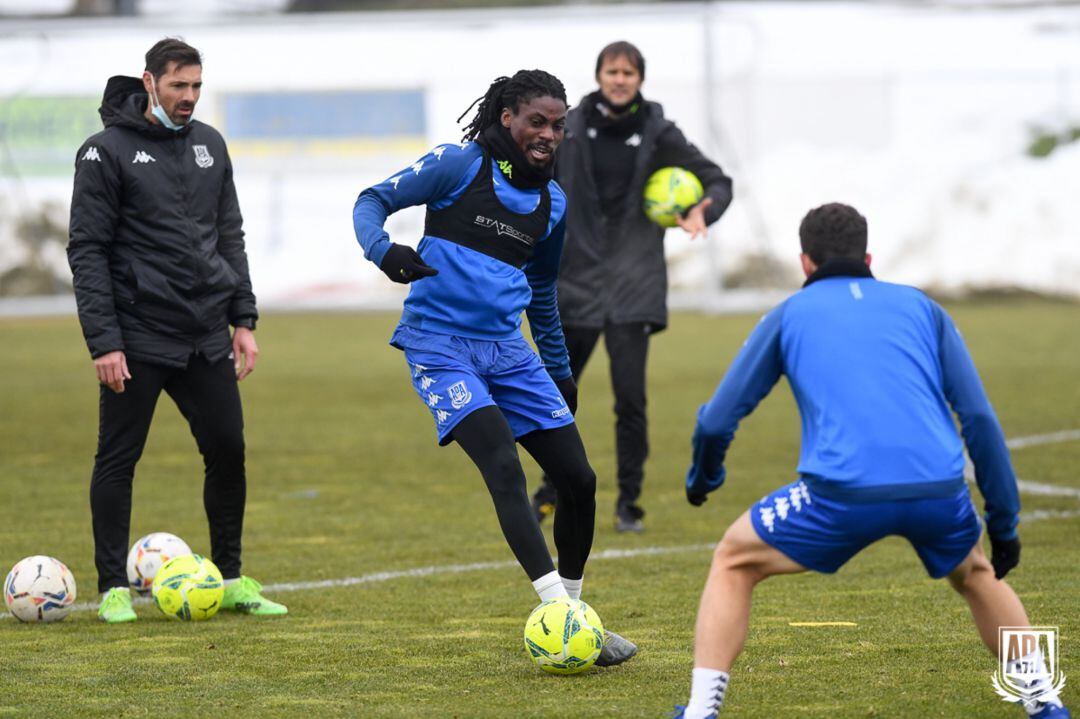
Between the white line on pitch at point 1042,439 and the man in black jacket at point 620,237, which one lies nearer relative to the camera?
the man in black jacket at point 620,237

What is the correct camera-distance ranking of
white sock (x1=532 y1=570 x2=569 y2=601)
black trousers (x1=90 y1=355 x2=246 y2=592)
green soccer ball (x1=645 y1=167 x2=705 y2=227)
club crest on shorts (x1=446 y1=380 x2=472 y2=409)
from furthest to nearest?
green soccer ball (x1=645 y1=167 x2=705 y2=227) → black trousers (x1=90 y1=355 x2=246 y2=592) → club crest on shorts (x1=446 y1=380 x2=472 y2=409) → white sock (x1=532 y1=570 x2=569 y2=601)

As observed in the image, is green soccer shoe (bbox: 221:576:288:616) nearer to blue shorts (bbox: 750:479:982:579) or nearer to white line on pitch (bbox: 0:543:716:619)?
white line on pitch (bbox: 0:543:716:619)

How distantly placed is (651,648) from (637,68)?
4.13 meters

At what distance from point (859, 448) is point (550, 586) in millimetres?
1669

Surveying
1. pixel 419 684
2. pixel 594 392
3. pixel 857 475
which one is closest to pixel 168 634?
pixel 419 684

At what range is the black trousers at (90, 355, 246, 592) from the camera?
7.45 metres

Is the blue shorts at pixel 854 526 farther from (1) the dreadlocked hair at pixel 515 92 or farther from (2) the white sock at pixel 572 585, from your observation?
(1) the dreadlocked hair at pixel 515 92

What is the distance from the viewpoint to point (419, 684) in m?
6.11

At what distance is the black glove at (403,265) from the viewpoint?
20.0 ft

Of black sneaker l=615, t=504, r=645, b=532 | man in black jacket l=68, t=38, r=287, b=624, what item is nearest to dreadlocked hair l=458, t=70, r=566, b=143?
man in black jacket l=68, t=38, r=287, b=624

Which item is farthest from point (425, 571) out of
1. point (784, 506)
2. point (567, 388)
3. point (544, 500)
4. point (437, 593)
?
point (784, 506)

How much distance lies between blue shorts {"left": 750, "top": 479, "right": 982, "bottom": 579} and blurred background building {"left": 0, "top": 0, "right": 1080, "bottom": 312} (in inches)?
869

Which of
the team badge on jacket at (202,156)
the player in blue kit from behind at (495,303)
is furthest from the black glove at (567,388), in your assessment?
the team badge on jacket at (202,156)

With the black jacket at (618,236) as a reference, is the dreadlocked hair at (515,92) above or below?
above
